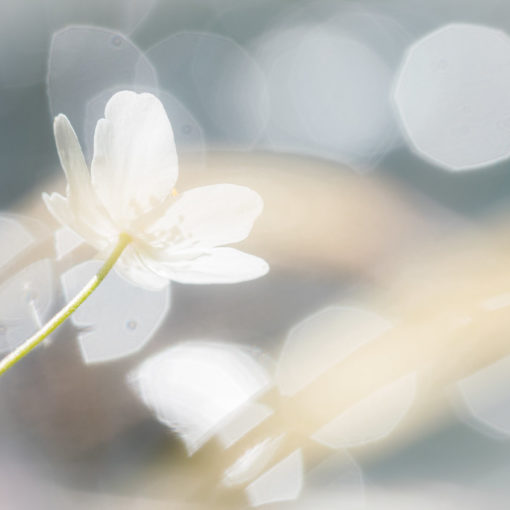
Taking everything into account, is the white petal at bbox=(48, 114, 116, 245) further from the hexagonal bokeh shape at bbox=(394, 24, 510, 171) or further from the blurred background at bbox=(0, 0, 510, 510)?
the hexagonal bokeh shape at bbox=(394, 24, 510, 171)

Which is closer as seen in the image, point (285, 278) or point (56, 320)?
point (56, 320)

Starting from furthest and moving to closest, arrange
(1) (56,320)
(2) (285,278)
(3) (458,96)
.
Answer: (3) (458,96)
(2) (285,278)
(1) (56,320)

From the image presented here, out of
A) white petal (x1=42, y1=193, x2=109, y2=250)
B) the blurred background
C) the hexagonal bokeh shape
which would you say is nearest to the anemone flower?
white petal (x1=42, y1=193, x2=109, y2=250)

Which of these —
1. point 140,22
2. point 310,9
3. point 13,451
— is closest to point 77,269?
point 13,451

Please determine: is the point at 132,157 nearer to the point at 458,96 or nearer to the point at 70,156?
the point at 70,156

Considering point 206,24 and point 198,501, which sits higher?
point 206,24

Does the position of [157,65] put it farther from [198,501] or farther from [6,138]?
[198,501]

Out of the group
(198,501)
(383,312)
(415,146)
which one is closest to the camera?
(198,501)

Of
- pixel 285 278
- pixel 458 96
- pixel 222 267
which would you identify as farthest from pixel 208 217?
pixel 458 96
